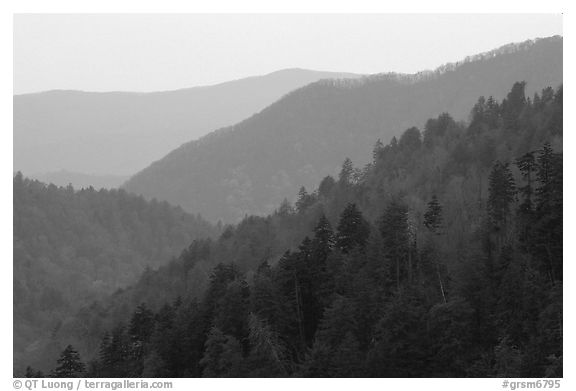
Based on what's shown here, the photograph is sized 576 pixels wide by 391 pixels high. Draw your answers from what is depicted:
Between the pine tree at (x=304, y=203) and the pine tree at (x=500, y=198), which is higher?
the pine tree at (x=500, y=198)

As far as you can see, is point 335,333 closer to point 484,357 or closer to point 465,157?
point 484,357

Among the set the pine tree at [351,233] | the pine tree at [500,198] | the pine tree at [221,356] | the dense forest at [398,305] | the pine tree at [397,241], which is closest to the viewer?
the dense forest at [398,305]

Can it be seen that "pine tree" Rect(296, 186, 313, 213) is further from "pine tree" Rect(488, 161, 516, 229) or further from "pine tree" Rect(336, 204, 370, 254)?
"pine tree" Rect(488, 161, 516, 229)

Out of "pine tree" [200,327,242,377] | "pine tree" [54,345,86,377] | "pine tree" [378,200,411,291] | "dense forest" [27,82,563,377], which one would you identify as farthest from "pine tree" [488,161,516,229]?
"pine tree" [54,345,86,377]

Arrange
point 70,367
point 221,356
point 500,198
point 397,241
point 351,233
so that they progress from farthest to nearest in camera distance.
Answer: point 70,367 < point 500,198 < point 351,233 < point 397,241 < point 221,356

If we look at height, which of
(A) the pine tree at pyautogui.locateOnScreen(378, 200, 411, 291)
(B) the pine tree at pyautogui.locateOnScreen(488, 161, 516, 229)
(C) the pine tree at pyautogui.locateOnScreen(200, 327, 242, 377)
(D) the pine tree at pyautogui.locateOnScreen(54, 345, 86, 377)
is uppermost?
(B) the pine tree at pyautogui.locateOnScreen(488, 161, 516, 229)

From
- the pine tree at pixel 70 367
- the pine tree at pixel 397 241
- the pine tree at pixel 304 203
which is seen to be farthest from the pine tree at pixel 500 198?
the pine tree at pixel 304 203

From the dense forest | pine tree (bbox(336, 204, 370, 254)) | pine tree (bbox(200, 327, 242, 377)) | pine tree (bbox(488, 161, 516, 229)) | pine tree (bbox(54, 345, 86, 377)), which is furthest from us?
pine tree (bbox(336, 204, 370, 254))

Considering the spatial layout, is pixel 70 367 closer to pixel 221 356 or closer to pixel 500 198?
pixel 221 356

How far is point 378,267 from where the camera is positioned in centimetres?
5978

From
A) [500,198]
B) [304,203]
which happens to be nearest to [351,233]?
[500,198]

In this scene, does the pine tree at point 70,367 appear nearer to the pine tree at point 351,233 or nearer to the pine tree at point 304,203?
the pine tree at point 351,233
